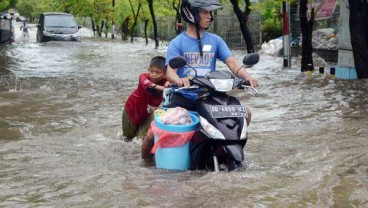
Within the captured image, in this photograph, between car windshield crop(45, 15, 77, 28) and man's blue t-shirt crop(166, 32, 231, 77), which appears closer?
man's blue t-shirt crop(166, 32, 231, 77)

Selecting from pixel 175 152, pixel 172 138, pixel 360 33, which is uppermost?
pixel 360 33

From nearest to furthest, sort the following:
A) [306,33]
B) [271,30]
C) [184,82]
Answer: [184,82], [306,33], [271,30]

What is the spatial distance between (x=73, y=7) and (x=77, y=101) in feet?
134

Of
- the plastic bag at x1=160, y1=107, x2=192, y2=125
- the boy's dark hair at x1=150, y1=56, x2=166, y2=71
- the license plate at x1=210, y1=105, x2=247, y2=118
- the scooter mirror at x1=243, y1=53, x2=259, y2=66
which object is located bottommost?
the plastic bag at x1=160, y1=107, x2=192, y2=125

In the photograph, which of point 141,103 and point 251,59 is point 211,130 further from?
point 141,103

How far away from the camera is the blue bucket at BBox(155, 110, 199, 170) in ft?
16.5

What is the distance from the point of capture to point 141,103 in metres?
6.69

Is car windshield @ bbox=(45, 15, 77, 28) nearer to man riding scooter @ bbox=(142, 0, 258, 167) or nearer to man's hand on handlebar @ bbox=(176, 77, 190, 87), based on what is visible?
man riding scooter @ bbox=(142, 0, 258, 167)

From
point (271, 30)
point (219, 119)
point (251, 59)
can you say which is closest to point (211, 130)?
point (219, 119)

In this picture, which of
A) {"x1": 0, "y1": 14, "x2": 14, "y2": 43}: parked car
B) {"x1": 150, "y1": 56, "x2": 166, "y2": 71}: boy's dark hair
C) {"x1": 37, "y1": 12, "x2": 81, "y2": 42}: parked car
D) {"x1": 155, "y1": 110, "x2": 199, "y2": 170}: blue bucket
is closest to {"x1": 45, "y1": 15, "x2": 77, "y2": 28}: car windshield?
{"x1": 37, "y1": 12, "x2": 81, "y2": 42}: parked car

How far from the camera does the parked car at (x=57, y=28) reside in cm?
3022

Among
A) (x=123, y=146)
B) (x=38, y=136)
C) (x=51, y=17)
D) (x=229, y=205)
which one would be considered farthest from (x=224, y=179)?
(x=51, y=17)

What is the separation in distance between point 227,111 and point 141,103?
2.03 m

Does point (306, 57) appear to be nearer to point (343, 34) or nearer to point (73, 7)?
point (343, 34)
